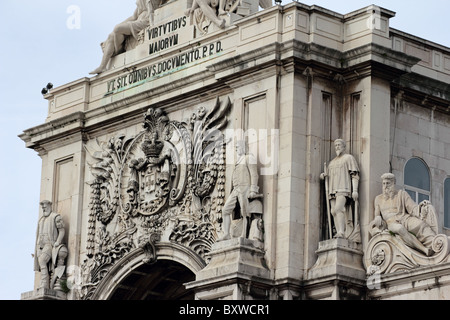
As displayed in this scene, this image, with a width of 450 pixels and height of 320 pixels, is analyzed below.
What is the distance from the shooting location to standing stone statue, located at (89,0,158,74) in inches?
1982

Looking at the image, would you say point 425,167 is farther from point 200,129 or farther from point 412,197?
point 200,129

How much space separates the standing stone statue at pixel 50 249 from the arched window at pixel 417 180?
9.74m

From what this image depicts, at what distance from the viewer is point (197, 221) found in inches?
1815

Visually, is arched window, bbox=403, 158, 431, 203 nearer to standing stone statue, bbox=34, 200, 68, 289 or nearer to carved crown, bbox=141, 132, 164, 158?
carved crown, bbox=141, 132, 164, 158

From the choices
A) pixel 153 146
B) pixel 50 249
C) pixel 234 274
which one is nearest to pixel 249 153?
pixel 234 274

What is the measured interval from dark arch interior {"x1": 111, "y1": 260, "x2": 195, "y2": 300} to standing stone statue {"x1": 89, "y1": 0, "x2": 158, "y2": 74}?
609cm

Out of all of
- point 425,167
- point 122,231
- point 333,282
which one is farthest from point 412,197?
point 122,231

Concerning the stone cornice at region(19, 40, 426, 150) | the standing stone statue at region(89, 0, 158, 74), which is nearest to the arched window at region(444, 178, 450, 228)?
the stone cornice at region(19, 40, 426, 150)

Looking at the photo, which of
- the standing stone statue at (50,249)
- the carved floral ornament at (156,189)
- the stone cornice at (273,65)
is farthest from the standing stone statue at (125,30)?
the standing stone statue at (50,249)

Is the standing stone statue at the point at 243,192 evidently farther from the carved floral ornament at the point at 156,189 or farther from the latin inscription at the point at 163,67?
the latin inscription at the point at 163,67

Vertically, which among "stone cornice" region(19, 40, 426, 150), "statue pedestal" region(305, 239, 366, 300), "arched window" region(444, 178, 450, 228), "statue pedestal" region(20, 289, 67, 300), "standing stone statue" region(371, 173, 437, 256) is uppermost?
"stone cornice" region(19, 40, 426, 150)

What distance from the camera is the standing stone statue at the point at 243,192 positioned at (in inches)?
1737

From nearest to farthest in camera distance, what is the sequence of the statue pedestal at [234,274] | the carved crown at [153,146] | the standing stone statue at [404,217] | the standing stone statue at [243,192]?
the standing stone statue at [404,217], the statue pedestal at [234,274], the standing stone statue at [243,192], the carved crown at [153,146]

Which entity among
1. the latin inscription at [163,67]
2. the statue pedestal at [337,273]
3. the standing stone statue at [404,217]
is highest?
the latin inscription at [163,67]
